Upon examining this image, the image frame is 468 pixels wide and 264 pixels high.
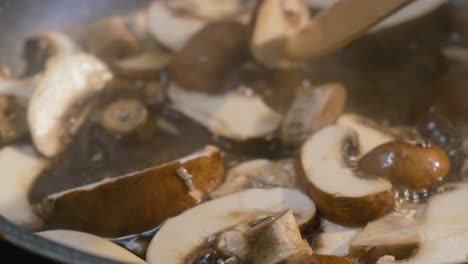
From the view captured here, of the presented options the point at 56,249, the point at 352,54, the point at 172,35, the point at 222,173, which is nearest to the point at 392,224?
the point at 222,173

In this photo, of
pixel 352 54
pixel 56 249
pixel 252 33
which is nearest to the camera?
pixel 56 249

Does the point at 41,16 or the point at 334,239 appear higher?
the point at 41,16

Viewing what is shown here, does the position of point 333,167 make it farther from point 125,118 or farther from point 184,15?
point 184,15

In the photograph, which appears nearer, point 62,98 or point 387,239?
point 387,239

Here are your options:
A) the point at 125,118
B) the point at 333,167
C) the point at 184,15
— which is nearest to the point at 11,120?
the point at 125,118

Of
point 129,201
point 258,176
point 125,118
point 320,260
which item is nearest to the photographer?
point 320,260

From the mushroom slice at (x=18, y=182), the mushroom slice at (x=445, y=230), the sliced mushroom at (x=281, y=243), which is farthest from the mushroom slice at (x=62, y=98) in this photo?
the mushroom slice at (x=445, y=230)

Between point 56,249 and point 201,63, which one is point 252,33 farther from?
point 56,249

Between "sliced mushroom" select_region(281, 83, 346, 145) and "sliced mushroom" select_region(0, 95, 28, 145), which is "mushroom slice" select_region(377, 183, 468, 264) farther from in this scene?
"sliced mushroom" select_region(0, 95, 28, 145)
